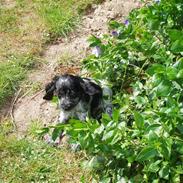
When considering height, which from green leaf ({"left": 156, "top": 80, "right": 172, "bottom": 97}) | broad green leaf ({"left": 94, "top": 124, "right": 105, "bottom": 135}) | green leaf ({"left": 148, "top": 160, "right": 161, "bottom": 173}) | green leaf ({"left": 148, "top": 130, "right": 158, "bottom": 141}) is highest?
green leaf ({"left": 156, "top": 80, "right": 172, "bottom": 97})

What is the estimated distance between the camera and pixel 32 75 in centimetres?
548

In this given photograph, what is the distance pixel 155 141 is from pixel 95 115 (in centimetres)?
129

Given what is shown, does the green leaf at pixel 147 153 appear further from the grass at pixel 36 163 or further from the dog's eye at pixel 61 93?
the dog's eye at pixel 61 93

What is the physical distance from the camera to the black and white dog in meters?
4.36

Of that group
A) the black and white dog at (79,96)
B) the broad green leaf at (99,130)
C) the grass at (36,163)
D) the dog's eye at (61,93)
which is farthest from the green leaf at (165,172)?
the dog's eye at (61,93)

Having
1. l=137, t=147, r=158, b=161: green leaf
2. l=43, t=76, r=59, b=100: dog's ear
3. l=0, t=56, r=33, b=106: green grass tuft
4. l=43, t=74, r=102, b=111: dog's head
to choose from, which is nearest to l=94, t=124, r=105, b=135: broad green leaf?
l=137, t=147, r=158, b=161: green leaf

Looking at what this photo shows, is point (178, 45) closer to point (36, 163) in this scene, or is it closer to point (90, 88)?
point (90, 88)

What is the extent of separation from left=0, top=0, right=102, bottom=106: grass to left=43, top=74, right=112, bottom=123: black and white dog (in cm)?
95

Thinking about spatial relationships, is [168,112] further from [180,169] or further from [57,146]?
[57,146]

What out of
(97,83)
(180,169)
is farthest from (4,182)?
(180,169)

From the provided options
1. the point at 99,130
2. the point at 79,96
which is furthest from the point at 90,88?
the point at 99,130

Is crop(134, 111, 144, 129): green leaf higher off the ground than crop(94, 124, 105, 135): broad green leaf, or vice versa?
crop(134, 111, 144, 129): green leaf

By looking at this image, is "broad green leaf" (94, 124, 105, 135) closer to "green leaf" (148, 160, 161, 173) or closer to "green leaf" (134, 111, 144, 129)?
"green leaf" (134, 111, 144, 129)

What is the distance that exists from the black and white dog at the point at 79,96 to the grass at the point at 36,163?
0.32m
